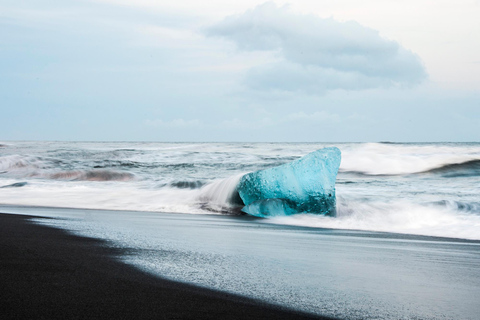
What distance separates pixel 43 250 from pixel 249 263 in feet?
3.93

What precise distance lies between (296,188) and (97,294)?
4.08 m

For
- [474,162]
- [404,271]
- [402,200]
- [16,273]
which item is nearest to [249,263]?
[404,271]

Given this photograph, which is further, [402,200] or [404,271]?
[402,200]

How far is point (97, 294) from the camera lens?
1.87 metres

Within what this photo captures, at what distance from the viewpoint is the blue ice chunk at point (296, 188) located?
5.64 meters

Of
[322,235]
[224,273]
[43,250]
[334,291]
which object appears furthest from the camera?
[322,235]

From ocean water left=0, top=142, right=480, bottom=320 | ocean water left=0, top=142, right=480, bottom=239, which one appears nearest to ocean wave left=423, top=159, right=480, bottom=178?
ocean water left=0, top=142, right=480, bottom=239

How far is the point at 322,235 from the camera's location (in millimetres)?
4109

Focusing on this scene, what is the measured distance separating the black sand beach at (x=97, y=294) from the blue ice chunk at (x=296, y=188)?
3.25m

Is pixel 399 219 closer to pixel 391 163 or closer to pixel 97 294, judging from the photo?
pixel 97 294

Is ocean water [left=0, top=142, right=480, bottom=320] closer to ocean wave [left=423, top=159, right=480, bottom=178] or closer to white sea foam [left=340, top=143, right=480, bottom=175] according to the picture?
ocean wave [left=423, top=159, right=480, bottom=178]

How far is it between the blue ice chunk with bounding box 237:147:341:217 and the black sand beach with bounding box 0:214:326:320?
325 cm

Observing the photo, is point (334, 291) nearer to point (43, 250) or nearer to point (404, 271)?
point (404, 271)

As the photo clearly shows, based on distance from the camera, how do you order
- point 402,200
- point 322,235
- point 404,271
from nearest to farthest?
1. point 404,271
2. point 322,235
3. point 402,200
